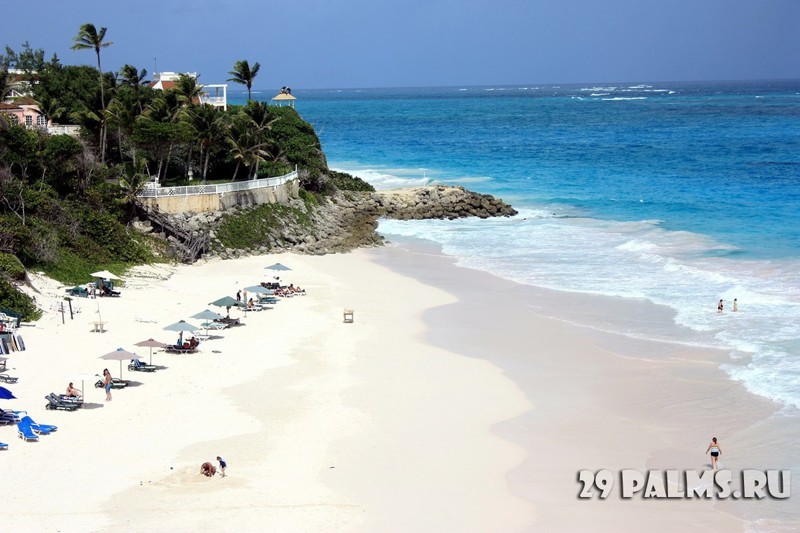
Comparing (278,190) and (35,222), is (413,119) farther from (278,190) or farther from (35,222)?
(35,222)

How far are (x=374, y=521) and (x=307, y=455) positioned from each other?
331cm

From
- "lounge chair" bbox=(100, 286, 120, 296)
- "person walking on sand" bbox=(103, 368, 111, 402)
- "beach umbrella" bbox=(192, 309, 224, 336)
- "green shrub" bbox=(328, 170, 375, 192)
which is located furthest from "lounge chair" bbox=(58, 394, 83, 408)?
"green shrub" bbox=(328, 170, 375, 192)

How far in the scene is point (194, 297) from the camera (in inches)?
1372

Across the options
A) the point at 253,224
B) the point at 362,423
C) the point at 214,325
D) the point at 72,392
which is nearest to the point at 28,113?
the point at 253,224

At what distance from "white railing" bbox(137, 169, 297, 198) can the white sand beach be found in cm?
802

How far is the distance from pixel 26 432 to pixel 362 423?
23.8 feet

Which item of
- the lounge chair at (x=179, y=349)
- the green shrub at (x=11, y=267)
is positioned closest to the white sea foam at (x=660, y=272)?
the lounge chair at (x=179, y=349)

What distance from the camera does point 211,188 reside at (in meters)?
44.4

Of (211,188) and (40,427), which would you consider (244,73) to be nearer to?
(211,188)

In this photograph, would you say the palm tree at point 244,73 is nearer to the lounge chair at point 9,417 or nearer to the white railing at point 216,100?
the white railing at point 216,100

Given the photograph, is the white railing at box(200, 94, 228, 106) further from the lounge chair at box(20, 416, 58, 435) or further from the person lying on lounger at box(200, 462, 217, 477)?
the person lying on lounger at box(200, 462, 217, 477)

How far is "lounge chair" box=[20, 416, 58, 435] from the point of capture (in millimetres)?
20517

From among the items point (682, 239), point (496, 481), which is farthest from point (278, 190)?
point (496, 481)

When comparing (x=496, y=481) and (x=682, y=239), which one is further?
(x=682, y=239)
